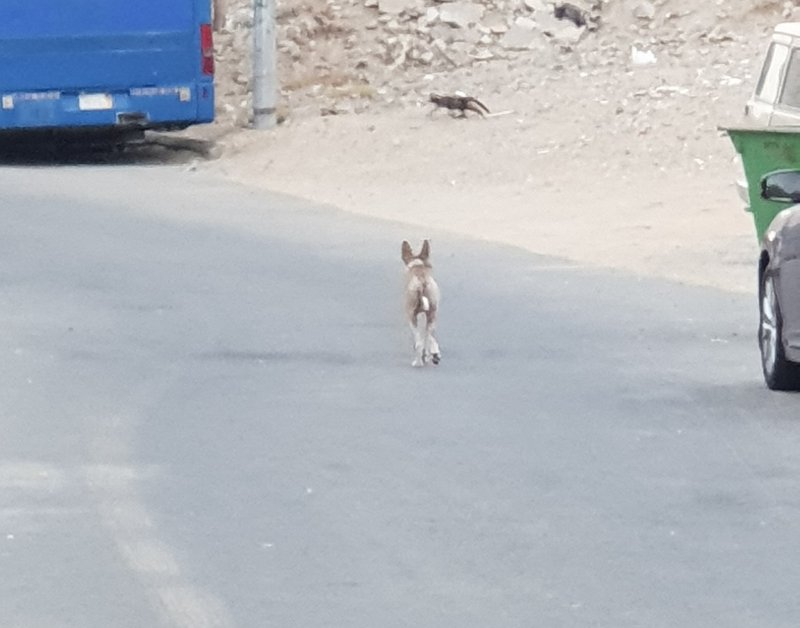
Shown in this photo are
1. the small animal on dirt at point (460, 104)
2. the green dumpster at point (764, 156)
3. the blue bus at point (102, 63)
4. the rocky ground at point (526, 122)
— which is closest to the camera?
the green dumpster at point (764, 156)

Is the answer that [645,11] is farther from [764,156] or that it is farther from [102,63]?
[764,156]

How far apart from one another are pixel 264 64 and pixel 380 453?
75.1ft

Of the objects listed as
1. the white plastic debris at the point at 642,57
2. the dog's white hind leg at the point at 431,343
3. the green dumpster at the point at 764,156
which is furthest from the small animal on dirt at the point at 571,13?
the dog's white hind leg at the point at 431,343

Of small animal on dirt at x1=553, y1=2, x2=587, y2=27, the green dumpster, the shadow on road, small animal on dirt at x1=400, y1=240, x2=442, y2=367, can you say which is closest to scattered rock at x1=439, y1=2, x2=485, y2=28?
small animal on dirt at x1=553, y1=2, x2=587, y2=27

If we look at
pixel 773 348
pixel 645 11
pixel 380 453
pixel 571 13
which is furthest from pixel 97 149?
pixel 380 453

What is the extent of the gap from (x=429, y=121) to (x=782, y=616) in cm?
2494

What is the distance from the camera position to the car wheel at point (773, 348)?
484 inches

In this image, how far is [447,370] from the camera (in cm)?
1340

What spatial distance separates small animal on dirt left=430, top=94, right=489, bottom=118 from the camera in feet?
104

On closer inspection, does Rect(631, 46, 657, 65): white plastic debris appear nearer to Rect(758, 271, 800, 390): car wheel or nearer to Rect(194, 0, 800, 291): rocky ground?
Rect(194, 0, 800, 291): rocky ground

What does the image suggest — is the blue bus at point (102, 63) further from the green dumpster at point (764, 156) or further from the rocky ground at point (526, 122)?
the green dumpster at point (764, 156)

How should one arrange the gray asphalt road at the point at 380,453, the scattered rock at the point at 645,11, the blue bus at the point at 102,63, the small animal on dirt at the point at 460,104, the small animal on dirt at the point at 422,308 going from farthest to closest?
the scattered rock at the point at 645,11 → the small animal on dirt at the point at 460,104 → the blue bus at the point at 102,63 → the small animal on dirt at the point at 422,308 → the gray asphalt road at the point at 380,453

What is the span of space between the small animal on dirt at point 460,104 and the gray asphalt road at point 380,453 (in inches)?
506

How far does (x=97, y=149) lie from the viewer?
111 ft
